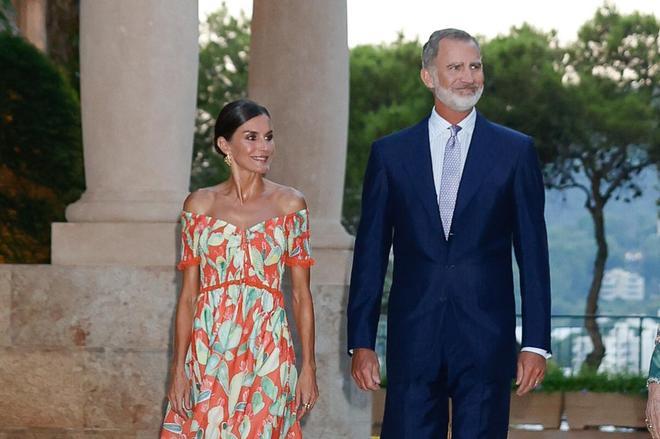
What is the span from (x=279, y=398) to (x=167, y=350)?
14.1 feet

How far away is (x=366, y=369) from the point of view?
31.8 ft

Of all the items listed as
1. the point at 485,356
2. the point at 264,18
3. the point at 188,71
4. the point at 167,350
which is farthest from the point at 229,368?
the point at 264,18

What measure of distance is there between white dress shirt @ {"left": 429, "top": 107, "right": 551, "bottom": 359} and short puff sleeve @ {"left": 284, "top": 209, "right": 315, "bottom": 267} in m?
1.18

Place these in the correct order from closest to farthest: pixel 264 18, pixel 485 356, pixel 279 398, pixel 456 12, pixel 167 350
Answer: pixel 485 356, pixel 279 398, pixel 167 350, pixel 264 18, pixel 456 12

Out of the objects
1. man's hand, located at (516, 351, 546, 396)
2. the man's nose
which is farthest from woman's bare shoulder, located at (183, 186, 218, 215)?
man's hand, located at (516, 351, 546, 396)

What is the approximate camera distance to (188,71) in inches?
609

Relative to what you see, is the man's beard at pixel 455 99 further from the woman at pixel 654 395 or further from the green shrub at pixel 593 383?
the green shrub at pixel 593 383

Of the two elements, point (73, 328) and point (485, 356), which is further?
point (73, 328)

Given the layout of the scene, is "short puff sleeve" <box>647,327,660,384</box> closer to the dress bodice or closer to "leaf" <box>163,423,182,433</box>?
the dress bodice

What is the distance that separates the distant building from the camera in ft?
233

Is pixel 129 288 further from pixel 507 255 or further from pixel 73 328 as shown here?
pixel 507 255

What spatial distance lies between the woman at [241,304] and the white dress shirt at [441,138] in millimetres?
1184

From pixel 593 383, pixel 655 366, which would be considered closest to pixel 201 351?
pixel 655 366

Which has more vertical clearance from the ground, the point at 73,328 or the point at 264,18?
the point at 264,18
